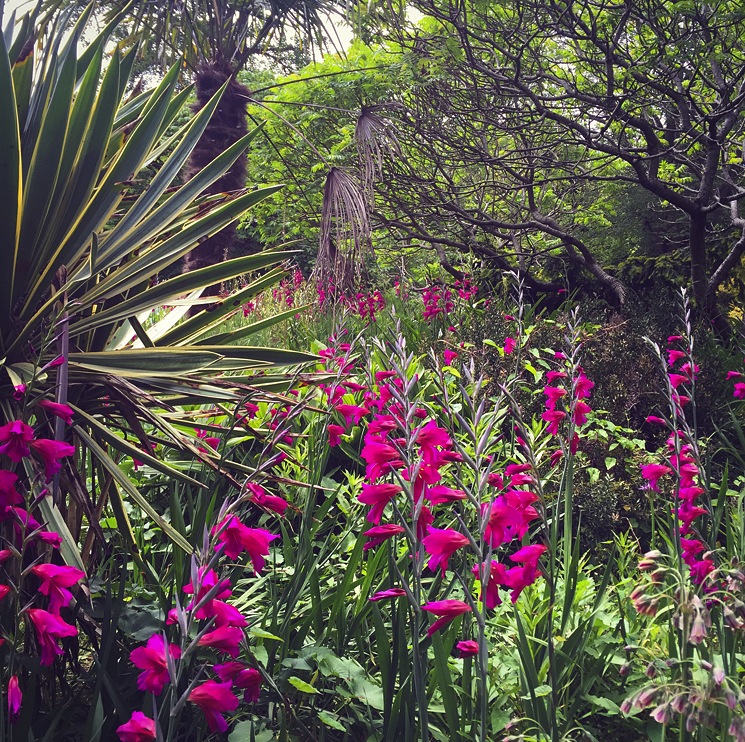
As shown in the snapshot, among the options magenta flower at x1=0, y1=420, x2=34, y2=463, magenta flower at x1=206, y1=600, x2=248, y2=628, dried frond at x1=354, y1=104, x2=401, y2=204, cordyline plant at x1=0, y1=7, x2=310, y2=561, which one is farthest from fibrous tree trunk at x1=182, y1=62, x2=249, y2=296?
magenta flower at x1=206, y1=600, x2=248, y2=628

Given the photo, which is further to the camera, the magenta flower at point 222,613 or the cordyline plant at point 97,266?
the cordyline plant at point 97,266

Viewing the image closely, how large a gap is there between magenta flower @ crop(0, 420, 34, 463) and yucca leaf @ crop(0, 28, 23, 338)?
2.48 feet

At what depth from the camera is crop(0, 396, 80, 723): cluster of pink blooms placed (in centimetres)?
114

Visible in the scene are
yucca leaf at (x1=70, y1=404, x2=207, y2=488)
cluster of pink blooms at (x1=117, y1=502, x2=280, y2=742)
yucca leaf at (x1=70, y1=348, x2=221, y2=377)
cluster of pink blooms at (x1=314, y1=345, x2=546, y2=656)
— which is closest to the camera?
cluster of pink blooms at (x1=117, y1=502, x2=280, y2=742)

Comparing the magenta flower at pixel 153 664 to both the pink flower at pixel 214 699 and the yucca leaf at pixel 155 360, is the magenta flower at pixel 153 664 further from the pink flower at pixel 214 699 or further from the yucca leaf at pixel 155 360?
the yucca leaf at pixel 155 360

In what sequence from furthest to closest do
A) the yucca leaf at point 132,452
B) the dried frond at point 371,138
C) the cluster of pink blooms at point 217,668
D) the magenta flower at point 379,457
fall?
the dried frond at point 371,138 → the yucca leaf at point 132,452 → the magenta flower at point 379,457 → the cluster of pink blooms at point 217,668

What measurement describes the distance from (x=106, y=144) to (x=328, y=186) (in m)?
2.08

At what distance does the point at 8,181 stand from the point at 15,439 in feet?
3.14

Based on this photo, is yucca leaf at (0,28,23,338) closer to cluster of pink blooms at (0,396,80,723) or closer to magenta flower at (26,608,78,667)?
cluster of pink blooms at (0,396,80,723)

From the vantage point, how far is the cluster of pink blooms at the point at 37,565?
3.74 ft

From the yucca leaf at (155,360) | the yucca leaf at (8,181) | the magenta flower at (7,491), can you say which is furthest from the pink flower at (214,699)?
the yucca leaf at (8,181)

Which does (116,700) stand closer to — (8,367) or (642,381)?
Result: (8,367)

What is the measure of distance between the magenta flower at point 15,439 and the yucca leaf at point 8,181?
756mm

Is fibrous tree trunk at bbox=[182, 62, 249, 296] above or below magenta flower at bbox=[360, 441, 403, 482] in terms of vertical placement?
above
